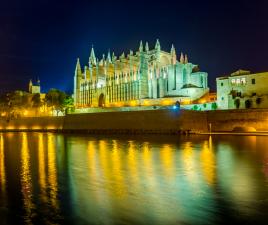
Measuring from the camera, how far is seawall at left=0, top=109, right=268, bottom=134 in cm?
3812

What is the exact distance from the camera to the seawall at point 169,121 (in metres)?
38.1

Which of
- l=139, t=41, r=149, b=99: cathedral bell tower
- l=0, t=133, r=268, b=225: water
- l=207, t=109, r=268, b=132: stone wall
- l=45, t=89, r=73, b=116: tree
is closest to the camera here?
l=0, t=133, r=268, b=225: water

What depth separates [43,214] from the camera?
8.35m

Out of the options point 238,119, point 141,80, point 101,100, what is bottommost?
point 238,119

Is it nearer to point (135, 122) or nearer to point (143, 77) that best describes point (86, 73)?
point (143, 77)

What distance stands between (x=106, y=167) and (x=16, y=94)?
Result: 75709 mm

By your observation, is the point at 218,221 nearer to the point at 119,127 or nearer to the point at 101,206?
the point at 101,206

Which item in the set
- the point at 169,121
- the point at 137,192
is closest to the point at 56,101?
the point at 169,121

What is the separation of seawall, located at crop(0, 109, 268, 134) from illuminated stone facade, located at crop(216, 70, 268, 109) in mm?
4777

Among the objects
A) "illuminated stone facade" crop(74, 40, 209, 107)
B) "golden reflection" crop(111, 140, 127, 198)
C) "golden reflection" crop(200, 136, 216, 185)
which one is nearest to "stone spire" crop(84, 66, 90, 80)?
"illuminated stone facade" crop(74, 40, 209, 107)

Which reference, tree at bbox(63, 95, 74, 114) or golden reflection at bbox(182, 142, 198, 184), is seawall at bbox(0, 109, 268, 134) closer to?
tree at bbox(63, 95, 74, 114)

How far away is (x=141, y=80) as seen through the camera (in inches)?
2625

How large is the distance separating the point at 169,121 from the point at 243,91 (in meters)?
11.0

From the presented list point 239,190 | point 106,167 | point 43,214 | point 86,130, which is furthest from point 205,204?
point 86,130
